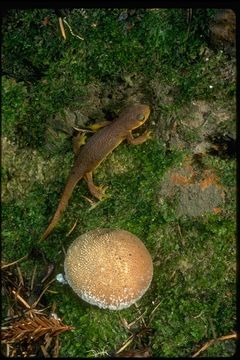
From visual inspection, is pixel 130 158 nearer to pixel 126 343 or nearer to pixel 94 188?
pixel 94 188

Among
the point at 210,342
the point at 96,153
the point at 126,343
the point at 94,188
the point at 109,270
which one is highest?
the point at 96,153

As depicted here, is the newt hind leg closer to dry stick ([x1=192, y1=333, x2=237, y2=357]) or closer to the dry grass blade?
the dry grass blade

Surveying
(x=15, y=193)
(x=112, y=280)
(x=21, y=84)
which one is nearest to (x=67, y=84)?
(x=21, y=84)

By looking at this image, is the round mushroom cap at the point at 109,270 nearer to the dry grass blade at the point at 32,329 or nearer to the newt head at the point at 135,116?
the dry grass blade at the point at 32,329

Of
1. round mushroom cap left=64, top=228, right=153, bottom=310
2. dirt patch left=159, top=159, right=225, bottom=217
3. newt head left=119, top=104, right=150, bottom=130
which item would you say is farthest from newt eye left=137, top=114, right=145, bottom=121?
round mushroom cap left=64, top=228, right=153, bottom=310

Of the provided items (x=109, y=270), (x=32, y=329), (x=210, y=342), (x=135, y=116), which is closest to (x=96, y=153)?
(x=135, y=116)

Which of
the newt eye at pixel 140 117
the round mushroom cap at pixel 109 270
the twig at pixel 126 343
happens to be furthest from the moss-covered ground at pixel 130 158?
the round mushroom cap at pixel 109 270
